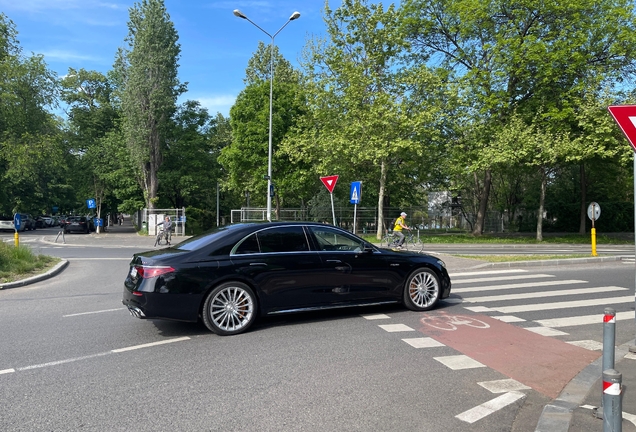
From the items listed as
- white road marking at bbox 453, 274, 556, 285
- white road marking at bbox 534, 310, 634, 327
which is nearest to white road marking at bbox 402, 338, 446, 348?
white road marking at bbox 534, 310, 634, 327

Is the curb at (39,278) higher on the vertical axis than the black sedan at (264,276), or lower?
lower

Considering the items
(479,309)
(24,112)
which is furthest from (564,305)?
(24,112)

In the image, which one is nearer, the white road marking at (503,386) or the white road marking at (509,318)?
the white road marking at (503,386)

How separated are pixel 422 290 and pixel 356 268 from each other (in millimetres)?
1388

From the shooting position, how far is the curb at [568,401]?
369cm

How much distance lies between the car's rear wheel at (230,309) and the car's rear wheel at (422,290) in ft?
8.60

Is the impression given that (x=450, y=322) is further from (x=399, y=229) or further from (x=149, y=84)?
(x=149, y=84)

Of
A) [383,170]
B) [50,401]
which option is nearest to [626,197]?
[383,170]

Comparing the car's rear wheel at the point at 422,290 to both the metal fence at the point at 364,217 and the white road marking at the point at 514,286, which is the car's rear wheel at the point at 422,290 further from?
the metal fence at the point at 364,217

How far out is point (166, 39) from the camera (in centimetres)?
3803

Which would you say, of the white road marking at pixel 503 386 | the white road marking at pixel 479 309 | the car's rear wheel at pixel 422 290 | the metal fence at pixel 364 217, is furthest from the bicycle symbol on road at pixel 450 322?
the metal fence at pixel 364 217

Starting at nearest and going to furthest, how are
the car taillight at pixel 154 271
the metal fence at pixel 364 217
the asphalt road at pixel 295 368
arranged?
1. the asphalt road at pixel 295 368
2. the car taillight at pixel 154 271
3. the metal fence at pixel 364 217

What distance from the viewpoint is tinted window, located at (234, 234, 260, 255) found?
671 cm

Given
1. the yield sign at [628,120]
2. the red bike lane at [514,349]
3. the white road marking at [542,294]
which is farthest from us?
the white road marking at [542,294]
